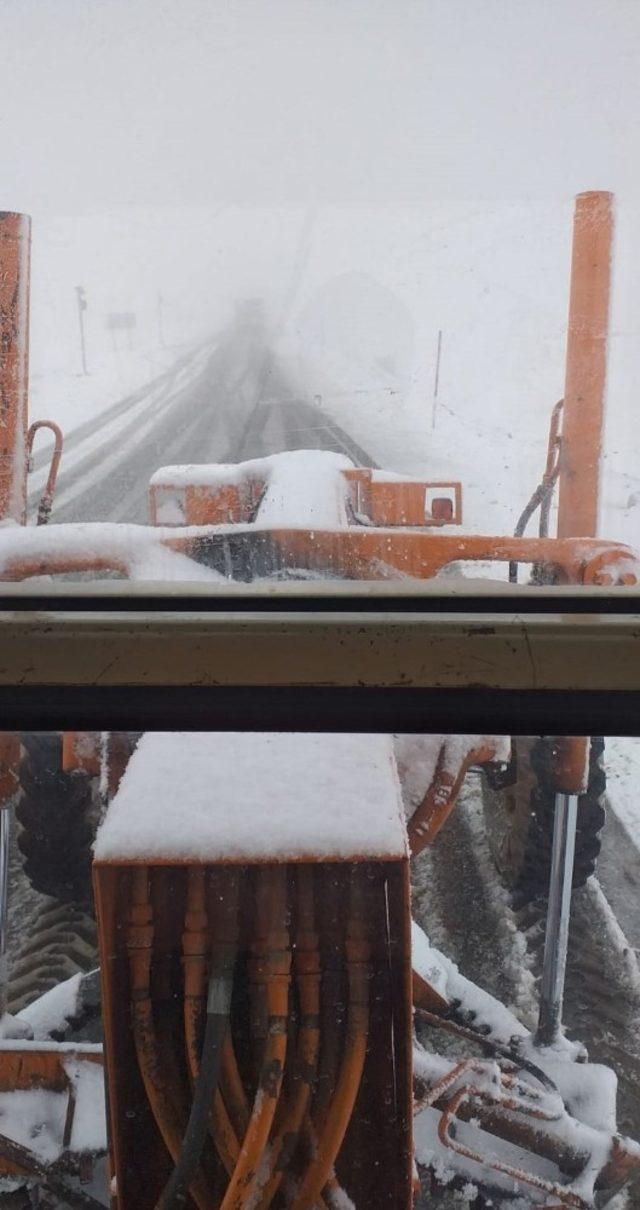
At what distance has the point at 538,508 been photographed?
2.41 meters

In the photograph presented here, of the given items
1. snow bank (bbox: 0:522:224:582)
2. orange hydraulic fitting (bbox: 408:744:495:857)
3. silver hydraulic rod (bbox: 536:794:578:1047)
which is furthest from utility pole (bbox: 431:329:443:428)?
silver hydraulic rod (bbox: 536:794:578:1047)

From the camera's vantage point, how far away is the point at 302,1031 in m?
1.33

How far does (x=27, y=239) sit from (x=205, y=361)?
0.69 meters

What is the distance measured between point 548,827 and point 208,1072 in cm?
155

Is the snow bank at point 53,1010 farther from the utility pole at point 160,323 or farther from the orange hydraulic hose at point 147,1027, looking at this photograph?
the utility pole at point 160,323

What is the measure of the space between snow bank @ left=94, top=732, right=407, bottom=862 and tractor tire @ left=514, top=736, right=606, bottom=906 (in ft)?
3.31

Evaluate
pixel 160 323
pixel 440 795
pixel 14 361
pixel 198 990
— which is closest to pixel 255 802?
pixel 198 990

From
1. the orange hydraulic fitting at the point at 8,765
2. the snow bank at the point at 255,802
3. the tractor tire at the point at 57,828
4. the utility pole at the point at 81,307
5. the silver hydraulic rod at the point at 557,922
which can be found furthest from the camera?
the tractor tire at the point at 57,828

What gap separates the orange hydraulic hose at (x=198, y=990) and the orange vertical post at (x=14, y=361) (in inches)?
48.0

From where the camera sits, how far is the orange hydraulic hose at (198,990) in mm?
1298

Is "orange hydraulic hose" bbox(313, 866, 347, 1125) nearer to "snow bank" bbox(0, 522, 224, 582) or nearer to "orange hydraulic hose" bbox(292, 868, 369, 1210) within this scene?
"orange hydraulic hose" bbox(292, 868, 369, 1210)

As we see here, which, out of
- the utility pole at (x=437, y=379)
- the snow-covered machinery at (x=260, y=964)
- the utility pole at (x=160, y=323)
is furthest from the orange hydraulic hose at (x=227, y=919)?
the utility pole at (x=437, y=379)

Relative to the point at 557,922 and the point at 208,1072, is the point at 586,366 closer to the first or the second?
the point at 557,922

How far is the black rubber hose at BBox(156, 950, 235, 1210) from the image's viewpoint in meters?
1.28
